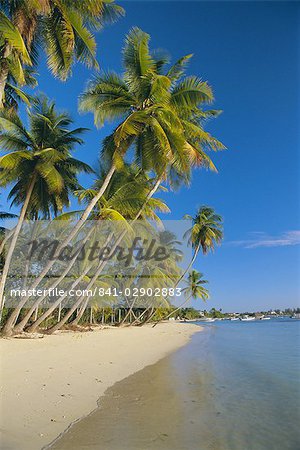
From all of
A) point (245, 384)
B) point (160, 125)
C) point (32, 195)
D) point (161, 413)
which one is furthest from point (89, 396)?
point (32, 195)

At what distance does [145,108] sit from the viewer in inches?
550

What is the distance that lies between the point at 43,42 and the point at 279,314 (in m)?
182

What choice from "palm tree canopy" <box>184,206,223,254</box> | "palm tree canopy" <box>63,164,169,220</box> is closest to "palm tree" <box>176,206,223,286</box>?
"palm tree canopy" <box>184,206,223,254</box>

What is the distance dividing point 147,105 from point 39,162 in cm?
534

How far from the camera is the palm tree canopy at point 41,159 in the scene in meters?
13.3

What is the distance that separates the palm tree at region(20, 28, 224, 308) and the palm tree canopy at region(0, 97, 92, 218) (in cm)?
201

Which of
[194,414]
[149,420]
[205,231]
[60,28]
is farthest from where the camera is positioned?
[205,231]

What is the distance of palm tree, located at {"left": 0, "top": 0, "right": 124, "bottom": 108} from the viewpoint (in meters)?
8.65

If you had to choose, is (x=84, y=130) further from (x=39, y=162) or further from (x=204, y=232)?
(x=204, y=232)

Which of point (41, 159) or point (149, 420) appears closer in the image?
point (149, 420)

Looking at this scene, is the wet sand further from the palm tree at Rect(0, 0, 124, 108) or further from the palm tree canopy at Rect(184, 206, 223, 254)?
the palm tree canopy at Rect(184, 206, 223, 254)

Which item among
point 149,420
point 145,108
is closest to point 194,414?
point 149,420

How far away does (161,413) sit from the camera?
511 cm

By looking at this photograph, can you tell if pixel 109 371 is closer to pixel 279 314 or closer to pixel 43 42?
pixel 43 42
